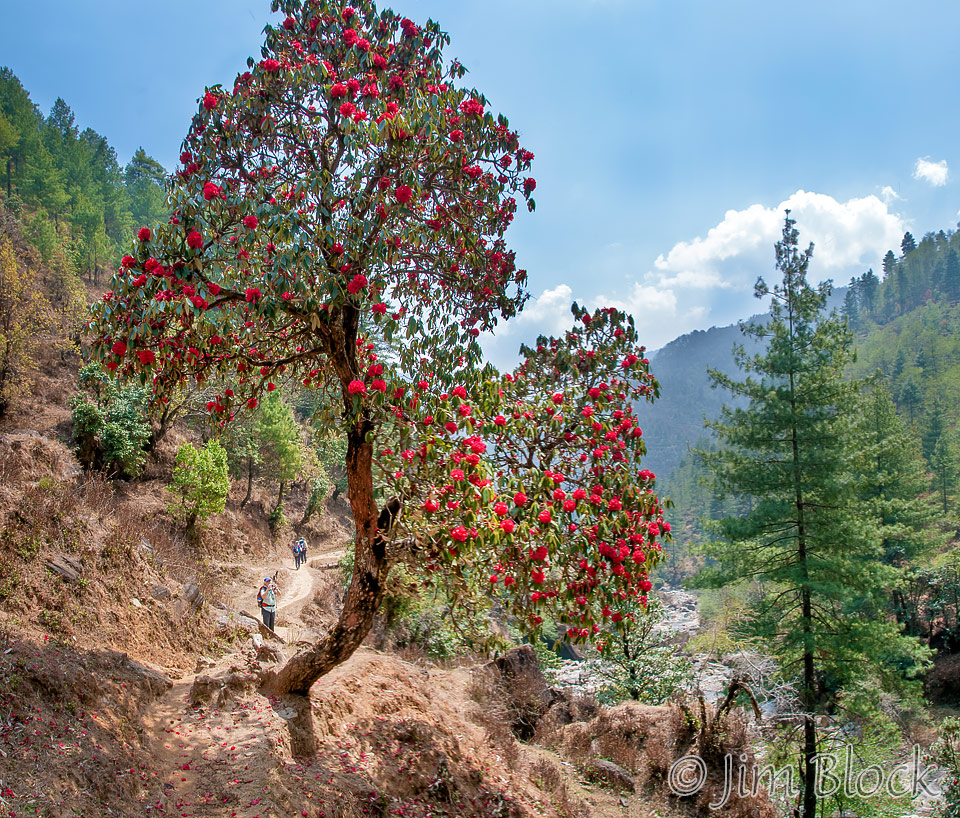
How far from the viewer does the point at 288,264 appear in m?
3.94

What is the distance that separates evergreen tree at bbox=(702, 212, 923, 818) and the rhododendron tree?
10.4 metres

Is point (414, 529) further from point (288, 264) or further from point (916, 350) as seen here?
point (916, 350)

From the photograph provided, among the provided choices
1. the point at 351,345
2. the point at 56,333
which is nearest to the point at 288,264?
the point at 351,345

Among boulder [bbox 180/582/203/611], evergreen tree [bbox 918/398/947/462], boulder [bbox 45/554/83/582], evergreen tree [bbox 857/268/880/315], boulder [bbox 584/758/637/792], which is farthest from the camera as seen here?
evergreen tree [bbox 857/268/880/315]

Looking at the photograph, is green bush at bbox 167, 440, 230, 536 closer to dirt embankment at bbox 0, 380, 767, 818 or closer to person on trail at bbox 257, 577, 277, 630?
dirt embankment at bbox 0, 380, 767, 818

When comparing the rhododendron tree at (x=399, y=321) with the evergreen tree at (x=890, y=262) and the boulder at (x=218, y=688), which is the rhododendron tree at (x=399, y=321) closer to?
the boulder at (x=218, y=688)

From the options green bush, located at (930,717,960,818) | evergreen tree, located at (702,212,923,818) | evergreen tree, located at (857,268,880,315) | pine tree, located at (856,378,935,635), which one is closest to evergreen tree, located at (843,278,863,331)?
evergreen tree, located at (857,268,880,315)

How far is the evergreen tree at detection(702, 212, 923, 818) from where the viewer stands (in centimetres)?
1268

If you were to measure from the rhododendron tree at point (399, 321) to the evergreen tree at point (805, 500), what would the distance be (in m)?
10.4

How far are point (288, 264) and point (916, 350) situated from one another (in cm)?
10318

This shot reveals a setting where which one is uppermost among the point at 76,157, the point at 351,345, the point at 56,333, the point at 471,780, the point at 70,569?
the point at 76,157

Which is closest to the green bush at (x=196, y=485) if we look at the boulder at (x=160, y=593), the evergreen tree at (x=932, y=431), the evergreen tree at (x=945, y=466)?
the boulder at (x=160, y=593)

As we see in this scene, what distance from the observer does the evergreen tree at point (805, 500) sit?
1268 centimetres

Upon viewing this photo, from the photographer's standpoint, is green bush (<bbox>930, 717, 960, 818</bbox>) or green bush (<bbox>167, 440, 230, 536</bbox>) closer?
green bush (<bbox>930, 717, 960, 818</bbox>)
